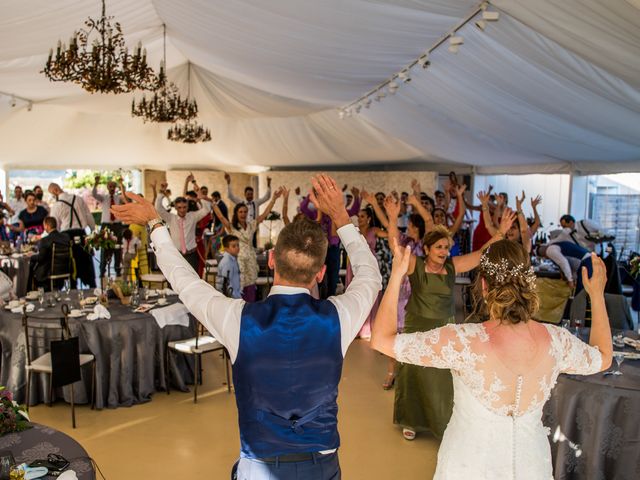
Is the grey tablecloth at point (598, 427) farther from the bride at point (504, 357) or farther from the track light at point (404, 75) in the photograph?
the track light at point (404, 75)

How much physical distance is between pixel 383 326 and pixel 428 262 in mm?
2420

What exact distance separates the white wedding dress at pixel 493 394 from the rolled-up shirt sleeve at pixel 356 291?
20 cm

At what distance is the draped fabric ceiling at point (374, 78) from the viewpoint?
4.44 metres

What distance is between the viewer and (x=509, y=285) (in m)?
2.23

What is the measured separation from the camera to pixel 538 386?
2266 millimetres

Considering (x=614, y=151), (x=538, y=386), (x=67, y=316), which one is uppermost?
(x=614, y=151)

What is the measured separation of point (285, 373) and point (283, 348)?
0.08 metres

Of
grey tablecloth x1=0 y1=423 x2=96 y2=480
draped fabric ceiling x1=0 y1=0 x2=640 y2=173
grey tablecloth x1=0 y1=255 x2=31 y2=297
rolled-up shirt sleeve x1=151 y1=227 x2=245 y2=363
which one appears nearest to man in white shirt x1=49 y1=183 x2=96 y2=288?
grey tablecloth x1=0 y1=255 x2=31 y2=297

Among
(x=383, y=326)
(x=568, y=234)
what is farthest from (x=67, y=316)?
(x=568, y=234)

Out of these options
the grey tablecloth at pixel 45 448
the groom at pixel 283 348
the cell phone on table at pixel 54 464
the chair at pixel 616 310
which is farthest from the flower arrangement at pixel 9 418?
the chair at pixel 616 310

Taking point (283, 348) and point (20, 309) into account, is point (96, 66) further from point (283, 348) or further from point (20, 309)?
point (283, 348)

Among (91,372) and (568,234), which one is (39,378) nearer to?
(91,372)

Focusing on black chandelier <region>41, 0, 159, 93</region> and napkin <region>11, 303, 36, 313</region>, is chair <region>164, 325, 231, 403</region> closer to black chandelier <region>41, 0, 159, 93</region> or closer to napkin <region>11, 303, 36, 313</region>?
napkin <region>11, 303, 36, 313</region>

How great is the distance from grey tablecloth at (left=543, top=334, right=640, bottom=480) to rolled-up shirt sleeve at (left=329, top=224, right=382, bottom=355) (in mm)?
2174
